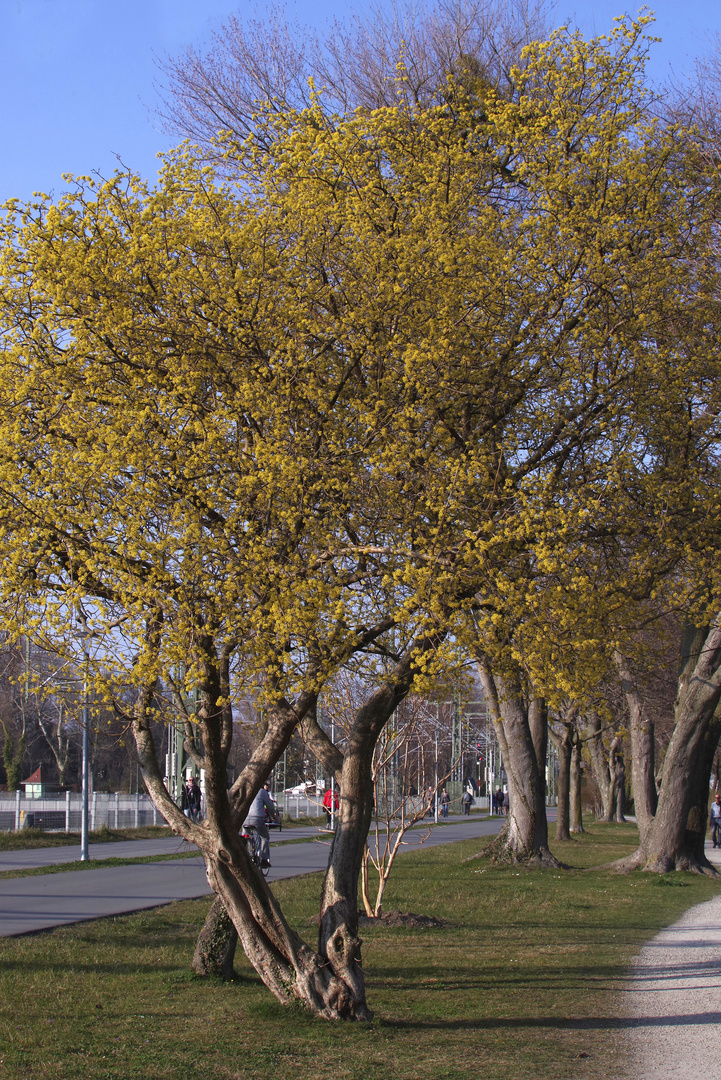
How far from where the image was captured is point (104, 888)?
17.3 meters

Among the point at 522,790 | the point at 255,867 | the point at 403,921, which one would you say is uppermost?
the point at 255,867

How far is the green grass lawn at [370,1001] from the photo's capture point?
6371 millimetres

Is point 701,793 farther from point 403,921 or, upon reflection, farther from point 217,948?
point 217,948

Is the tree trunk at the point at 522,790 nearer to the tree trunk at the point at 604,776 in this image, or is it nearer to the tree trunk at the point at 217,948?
the tree trunk at the point at 217,948

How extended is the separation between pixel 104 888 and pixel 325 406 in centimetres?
1233

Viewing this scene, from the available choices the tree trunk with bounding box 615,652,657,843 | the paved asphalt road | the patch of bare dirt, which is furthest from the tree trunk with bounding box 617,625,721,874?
the patch of bare dirt

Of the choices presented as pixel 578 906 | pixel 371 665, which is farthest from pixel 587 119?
pixel 578 906

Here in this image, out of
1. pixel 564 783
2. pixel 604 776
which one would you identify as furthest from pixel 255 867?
pixel 604 776

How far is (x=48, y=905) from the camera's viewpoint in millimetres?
14820

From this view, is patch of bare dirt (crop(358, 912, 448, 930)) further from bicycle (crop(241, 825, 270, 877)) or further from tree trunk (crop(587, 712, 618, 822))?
tree trunk (crop(587, 712, 618, 822))

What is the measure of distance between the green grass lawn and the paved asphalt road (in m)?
0.84

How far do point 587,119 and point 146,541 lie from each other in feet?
16.1

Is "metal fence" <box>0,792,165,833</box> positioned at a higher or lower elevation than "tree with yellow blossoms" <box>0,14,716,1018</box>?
lower

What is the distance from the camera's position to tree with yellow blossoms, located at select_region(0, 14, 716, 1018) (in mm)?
6965
